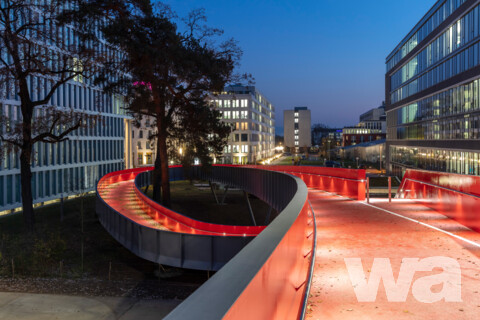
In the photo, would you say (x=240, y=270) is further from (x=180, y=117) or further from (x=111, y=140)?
(x=111, y=140)

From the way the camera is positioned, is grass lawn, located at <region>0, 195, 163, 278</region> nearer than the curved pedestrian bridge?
No

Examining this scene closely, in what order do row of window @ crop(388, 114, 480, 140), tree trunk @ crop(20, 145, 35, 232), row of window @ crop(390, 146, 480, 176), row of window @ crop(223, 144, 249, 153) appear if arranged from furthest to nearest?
row of window @ crop(223, 144, 249, 153), row of window @ crop(390, 146, 480, 176), row of window @ crop(388, 114, 480, 140), tree trunk @ crop(20, 145, 35, 232)

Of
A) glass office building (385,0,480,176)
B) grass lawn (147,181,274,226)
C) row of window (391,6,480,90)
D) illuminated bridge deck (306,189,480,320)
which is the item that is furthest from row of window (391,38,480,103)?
illuminated bridge deck (306,189,480,320)

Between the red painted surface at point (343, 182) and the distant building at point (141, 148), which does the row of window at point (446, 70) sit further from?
the distant building at point (141, 148)

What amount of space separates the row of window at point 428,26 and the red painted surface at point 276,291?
43061 mm

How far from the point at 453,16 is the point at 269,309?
4678cm

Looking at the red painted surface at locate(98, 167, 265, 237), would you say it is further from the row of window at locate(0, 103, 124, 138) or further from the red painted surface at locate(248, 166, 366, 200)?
the row of window at locate(0, 103, 124, 138)

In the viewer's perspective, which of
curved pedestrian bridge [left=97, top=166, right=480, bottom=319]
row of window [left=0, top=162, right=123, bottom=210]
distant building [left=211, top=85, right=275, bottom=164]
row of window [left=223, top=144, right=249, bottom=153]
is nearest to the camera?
curved pedestrian bridge [left=97, top=166, right=480, bottom=319]

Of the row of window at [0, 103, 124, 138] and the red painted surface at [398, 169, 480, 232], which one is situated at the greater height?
the row of window at [0, 103, 124, 138]

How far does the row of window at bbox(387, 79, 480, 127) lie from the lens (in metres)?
38.2

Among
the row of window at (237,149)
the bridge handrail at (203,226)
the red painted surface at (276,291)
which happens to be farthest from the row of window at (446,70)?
the row of window at (237,149)

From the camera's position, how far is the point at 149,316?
16.2 metres

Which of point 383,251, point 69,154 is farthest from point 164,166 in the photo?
point 383,251

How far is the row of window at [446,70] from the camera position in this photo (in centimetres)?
3793
